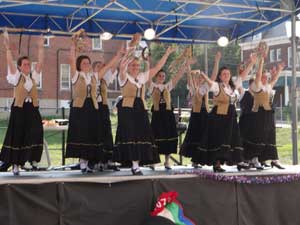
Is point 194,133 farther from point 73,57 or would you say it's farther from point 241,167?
point 73,57

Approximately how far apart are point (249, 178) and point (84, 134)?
6.52 ft

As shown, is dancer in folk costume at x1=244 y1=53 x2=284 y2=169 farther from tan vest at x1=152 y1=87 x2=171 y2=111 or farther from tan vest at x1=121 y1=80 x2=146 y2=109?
tan vest at x1=121 y1=80 x2=146 y2=109

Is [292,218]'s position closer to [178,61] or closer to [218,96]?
[218,96]

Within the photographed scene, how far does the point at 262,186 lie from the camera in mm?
5605

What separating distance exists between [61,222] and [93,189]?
457 millimetres

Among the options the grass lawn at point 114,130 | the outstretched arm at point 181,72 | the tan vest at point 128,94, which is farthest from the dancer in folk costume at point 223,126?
the grass lawn at point 114,130

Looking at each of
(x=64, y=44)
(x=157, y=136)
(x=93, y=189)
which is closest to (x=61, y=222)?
(x=93, y=189)

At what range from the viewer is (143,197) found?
519 centimetres

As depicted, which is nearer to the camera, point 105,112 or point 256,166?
point 105,112

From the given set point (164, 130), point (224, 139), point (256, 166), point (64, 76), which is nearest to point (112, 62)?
point (164, 130)

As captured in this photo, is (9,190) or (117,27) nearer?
(9,190)

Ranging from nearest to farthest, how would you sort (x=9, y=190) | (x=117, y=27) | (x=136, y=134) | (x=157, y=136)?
(x=9, y=190) → (x=136, y=134) → (x=157, y=136) → (x=117, y=27)

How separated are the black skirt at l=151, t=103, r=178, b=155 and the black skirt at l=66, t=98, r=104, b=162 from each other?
3.27 feet

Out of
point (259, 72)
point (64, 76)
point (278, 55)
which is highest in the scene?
point (278, 55)
